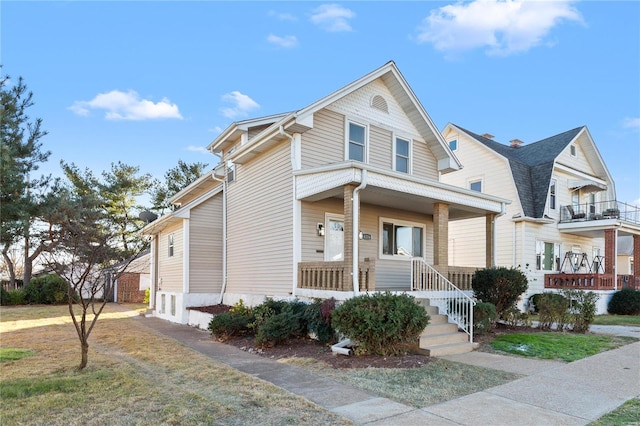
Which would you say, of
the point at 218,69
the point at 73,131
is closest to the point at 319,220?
the point at 218,69

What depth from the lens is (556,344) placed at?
961 cm

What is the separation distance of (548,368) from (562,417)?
279cm

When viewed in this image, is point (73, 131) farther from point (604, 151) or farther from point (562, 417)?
point (604, 151)

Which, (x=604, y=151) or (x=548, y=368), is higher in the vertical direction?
(x=604, y=151)

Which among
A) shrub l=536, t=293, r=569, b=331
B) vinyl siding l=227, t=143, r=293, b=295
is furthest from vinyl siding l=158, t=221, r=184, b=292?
shrub l=536, t=293, r=569, b=331

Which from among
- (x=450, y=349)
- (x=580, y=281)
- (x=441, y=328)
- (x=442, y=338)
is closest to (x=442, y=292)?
(x=441, y=328)

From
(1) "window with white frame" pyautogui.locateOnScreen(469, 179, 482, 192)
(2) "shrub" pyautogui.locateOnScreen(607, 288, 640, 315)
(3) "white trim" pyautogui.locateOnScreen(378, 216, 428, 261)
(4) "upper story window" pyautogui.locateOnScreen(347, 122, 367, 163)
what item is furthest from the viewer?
(1) "window with white frame" pyautogui.locateOnScreen(469, 179, 482, 192)

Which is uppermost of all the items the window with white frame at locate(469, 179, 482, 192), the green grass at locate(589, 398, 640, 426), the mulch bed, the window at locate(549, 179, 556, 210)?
the window with white frame at locate(469, 179, 482, 192)

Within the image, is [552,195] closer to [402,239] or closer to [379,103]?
[402,239]

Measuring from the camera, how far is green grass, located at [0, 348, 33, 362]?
8.19 metres

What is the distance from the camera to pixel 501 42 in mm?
14805

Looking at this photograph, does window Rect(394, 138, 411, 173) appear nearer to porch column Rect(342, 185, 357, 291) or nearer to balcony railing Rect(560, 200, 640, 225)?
porch column Rect(342, 185, 357, 291)

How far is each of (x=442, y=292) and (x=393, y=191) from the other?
309 centimetres

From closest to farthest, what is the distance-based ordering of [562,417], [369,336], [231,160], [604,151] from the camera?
[562,417] → [369,336] → [231,160] → [604,151]
